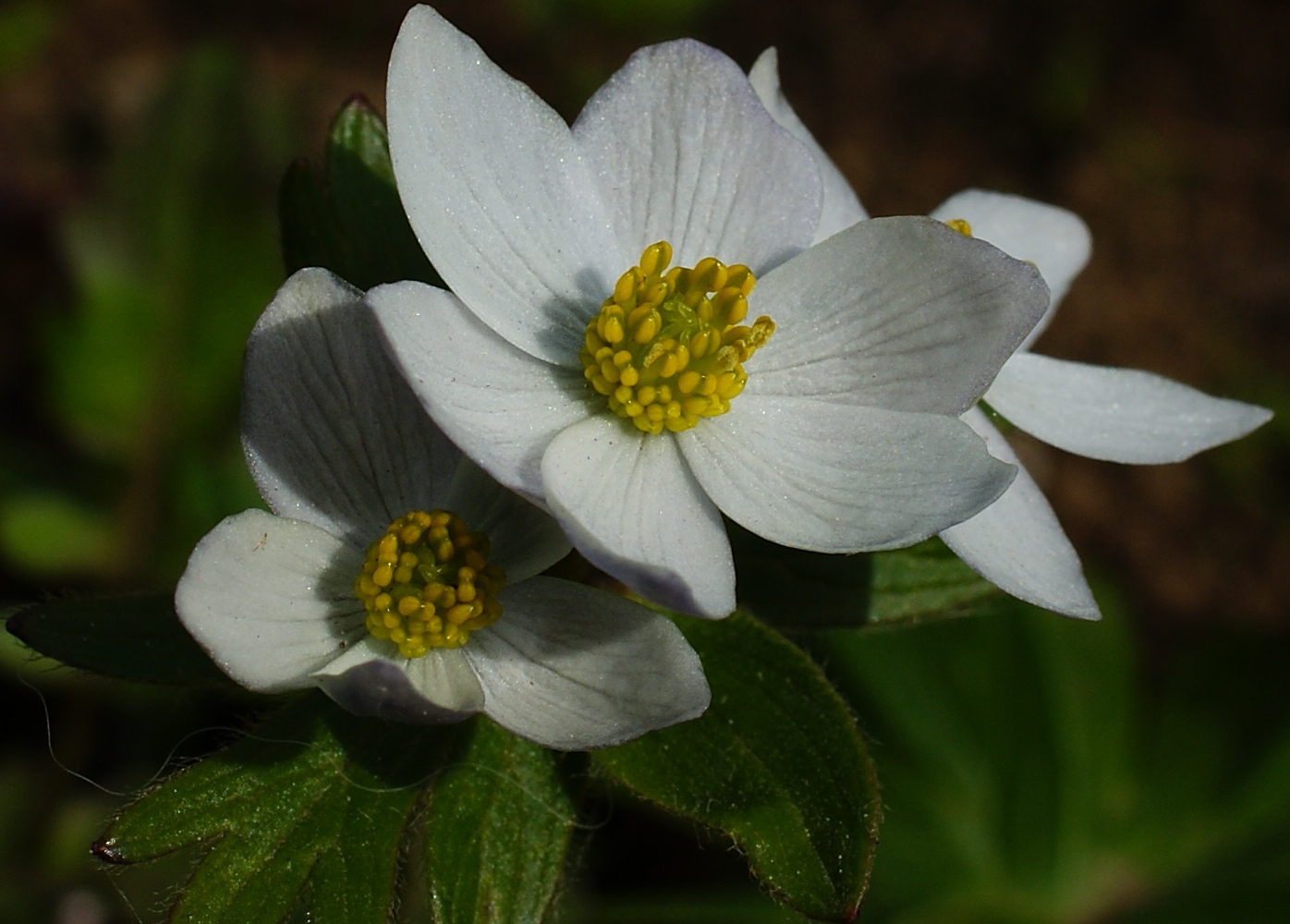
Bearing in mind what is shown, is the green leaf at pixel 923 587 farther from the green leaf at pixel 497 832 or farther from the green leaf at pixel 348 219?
the green leaf at pixel 348 219

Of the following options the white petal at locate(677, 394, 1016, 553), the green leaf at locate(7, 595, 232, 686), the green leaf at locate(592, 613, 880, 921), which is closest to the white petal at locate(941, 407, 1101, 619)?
the white petal at locate(677, 394, 1016, 553)

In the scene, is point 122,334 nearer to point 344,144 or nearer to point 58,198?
point 58,198

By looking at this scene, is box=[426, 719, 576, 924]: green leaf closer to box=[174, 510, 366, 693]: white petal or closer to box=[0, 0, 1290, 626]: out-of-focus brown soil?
box=[174, 510, 366, 693]: white petal

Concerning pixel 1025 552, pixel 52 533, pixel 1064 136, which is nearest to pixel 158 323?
pixel 52 533

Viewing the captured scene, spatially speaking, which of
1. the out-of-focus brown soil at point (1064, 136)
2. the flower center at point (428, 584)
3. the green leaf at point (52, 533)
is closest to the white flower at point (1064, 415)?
the flower center at point (428, 584)

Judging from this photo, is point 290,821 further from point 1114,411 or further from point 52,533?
point 52,533

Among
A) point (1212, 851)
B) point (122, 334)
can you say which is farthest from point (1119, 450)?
point (122, 334)
